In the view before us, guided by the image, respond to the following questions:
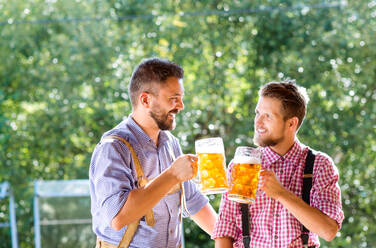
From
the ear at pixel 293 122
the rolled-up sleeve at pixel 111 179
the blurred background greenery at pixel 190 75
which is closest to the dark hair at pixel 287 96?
the ear at pixel 293 122

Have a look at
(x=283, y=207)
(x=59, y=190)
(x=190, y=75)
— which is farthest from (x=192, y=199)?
(x=190, y=75)

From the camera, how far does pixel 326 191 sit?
78.5 inches

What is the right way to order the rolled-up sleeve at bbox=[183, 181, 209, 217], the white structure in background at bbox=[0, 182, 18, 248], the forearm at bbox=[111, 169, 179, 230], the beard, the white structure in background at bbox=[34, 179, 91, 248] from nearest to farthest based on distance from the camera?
the forearm at bbox=[111, 169, 179, 230] < the beard < the rolled-up sleeve at bbox=[183, 181, 209, 217] < the white structure in background at bbox=[34, 179, 91, 248] < the white structure in background at bbox=[0, 182, 18, 248]

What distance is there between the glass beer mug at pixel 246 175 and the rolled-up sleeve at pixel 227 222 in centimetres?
10

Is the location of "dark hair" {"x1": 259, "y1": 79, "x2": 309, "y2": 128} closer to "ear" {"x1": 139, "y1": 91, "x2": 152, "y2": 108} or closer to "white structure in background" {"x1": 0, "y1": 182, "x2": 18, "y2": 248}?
"ear" {"x1": 139, "y1": 91, "x2": 152, "y2": 108}

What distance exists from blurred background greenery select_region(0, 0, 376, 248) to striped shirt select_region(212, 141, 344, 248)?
353cm

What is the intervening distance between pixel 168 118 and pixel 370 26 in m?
3.99

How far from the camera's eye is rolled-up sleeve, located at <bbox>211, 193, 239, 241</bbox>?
2.04 m

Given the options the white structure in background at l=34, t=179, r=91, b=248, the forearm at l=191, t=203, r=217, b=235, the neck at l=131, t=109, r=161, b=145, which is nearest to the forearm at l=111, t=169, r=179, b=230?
the neck at l=131, t=109, r=161, b=145

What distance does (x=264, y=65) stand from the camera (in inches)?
233

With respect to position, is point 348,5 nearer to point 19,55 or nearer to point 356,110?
point 356,110

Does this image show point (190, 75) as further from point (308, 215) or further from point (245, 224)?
point (308, 215)

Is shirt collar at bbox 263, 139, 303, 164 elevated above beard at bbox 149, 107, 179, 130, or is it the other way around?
beard at bbox 149, 107, 179, 130

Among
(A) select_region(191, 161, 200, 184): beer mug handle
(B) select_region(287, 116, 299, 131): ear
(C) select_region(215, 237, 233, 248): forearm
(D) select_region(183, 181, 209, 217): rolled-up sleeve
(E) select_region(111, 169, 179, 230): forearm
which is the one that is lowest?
(C) select_region(215, 237, 233, 248): forearm
